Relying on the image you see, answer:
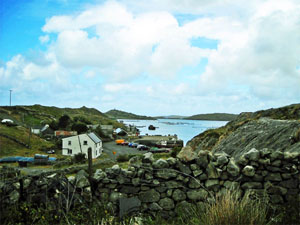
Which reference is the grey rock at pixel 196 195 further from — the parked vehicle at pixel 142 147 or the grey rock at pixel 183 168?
the parked vehicle at pixel 142 147

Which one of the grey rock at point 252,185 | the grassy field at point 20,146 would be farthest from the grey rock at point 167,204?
the grassy field at point 20,146

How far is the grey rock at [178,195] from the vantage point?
19.9 feet

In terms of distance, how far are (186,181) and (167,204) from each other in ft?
2.34

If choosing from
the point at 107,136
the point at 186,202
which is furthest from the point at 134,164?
the point at 107,136

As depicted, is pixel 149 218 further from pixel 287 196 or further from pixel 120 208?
pixel 287 196

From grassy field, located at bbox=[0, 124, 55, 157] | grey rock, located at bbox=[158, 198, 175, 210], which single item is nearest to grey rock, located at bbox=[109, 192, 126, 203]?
grey rock, located at bbox=[158, 198, 175, 210]

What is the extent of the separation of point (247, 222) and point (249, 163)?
242 centimetres

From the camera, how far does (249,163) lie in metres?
6.30

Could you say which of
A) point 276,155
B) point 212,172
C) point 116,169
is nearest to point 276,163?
point 276,155

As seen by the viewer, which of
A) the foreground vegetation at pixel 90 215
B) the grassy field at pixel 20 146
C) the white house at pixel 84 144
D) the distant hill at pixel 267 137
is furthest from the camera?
the grassy field at pixel 20 146

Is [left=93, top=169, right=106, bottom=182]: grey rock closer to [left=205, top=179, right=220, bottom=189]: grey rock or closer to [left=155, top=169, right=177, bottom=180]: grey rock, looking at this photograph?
[left=155, top=169, right=177, bottom=180]: grey rock

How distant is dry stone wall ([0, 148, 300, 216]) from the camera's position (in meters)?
6.01

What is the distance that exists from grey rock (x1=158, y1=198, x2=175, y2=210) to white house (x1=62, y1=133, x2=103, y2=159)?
4430 centimetres

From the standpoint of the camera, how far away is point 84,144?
50.9 meters
